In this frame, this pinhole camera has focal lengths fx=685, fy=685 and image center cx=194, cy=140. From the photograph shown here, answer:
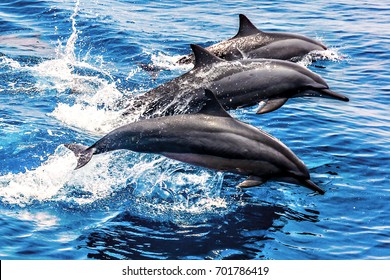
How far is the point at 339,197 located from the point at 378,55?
8.55 meters

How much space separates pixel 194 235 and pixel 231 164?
1.03 m

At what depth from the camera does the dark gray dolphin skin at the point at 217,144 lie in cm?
877

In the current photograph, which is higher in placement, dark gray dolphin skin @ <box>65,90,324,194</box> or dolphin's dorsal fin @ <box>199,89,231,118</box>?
dolphin's dorsal fin @ <box>199,89,231,118</box>

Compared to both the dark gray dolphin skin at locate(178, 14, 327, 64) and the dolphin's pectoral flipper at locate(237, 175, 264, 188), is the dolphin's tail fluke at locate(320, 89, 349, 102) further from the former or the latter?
the dolphin's pectoral flipper at locate(237, 175, 264, 188)

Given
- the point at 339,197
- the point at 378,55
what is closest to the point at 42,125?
the point at 339,197

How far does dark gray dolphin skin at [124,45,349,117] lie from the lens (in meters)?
10.1

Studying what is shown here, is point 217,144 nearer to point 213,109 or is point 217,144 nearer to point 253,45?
point 213,109

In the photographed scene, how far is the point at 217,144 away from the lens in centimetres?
878

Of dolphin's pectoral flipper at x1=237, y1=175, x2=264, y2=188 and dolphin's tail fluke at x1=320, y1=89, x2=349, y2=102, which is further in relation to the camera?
dolphin's tail fluke at x1=320, y1=89, x2=349, y2=102

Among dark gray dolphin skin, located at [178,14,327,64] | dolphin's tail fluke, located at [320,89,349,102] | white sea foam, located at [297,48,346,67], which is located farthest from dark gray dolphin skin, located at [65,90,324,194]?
white sea foam, located at [297,48,346,67]

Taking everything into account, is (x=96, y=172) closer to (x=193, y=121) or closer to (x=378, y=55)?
(x=193, y=121)

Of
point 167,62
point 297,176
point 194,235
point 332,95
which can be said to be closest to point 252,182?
point 297,176

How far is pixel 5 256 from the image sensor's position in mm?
8039

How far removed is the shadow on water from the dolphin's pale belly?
28.1 inches
